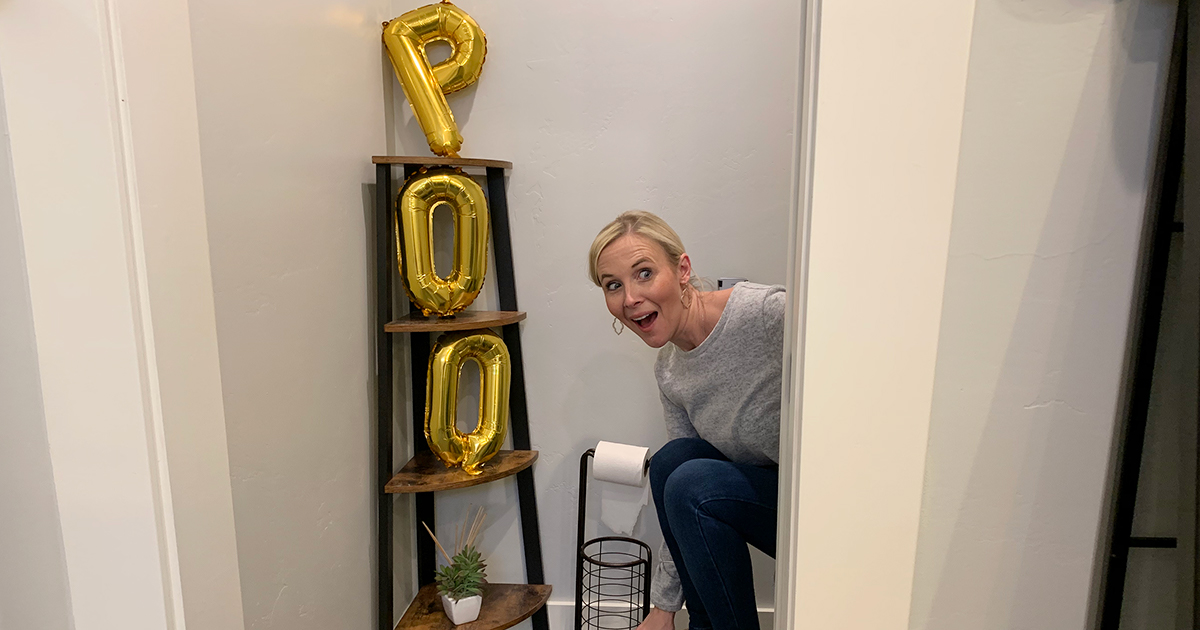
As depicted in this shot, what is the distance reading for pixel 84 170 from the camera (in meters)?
0.75

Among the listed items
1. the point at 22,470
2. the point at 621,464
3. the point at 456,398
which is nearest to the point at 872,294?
the point at 22,470

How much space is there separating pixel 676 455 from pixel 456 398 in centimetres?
55

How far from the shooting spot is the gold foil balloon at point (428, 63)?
156cm

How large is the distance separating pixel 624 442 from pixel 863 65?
1369 mm

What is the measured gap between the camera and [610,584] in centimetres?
188

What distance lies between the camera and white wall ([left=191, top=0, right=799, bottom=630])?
3.68ft

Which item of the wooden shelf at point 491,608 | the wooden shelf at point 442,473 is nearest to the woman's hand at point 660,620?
the wooden shelf at point 491,608

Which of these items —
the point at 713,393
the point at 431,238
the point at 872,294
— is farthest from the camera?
the point at 431,238

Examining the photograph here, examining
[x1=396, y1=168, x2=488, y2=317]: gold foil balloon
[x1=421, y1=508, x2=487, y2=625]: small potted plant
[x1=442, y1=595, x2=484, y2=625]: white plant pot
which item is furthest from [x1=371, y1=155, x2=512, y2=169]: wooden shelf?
[x1=442, y1=595, x2=484, y2=625]: white plant pot

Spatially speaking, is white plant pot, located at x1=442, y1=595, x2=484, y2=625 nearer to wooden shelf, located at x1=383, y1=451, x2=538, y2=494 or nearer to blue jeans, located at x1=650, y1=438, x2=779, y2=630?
wooden shelf, located at x1=383, y1=451, x2=538, y2=494

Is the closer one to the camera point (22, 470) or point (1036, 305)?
point (1036, 305)

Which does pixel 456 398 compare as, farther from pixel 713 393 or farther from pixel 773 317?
pixel 773 317

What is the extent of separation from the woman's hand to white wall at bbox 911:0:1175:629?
3.21 feet

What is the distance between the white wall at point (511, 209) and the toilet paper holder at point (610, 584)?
0.07 meters
